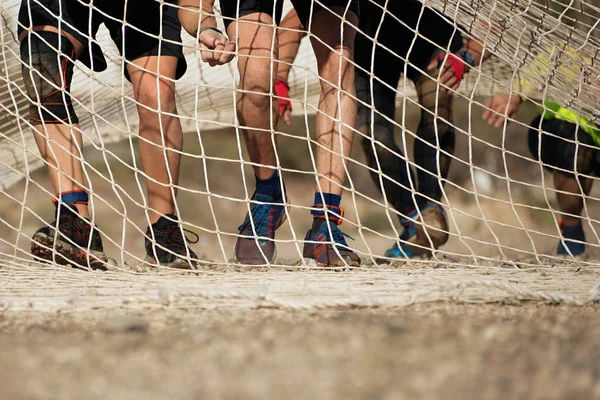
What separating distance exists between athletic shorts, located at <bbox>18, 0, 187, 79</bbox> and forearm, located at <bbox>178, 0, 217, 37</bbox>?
2.3 inches

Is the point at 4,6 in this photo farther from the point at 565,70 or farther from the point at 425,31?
Answer: the point at 565,70

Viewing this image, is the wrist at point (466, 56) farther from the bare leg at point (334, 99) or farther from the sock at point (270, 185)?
the sock at point (270, 185)

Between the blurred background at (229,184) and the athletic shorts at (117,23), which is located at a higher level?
the athletic shorts at (117,23)

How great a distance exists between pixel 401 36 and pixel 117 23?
100 centimetres

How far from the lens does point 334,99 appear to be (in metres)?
1.98

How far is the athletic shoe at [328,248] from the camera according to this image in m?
1.93

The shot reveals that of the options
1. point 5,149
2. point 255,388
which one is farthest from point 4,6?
point 255,388

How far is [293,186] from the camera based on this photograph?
8.26 metres

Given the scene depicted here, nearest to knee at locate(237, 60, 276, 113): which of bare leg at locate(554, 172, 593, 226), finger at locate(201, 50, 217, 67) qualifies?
finger at locate(201, 50, 217, 67)

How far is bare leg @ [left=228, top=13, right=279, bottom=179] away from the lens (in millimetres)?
1903

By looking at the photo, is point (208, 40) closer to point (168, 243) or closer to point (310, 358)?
point (168, 243)

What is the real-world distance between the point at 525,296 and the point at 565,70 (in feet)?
3.38

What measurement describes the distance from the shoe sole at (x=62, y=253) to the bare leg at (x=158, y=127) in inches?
8.2

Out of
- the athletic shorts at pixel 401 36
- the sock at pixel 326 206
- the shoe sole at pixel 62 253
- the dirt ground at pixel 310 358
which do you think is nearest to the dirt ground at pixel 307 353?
the dirt ground at pixel 310 358
